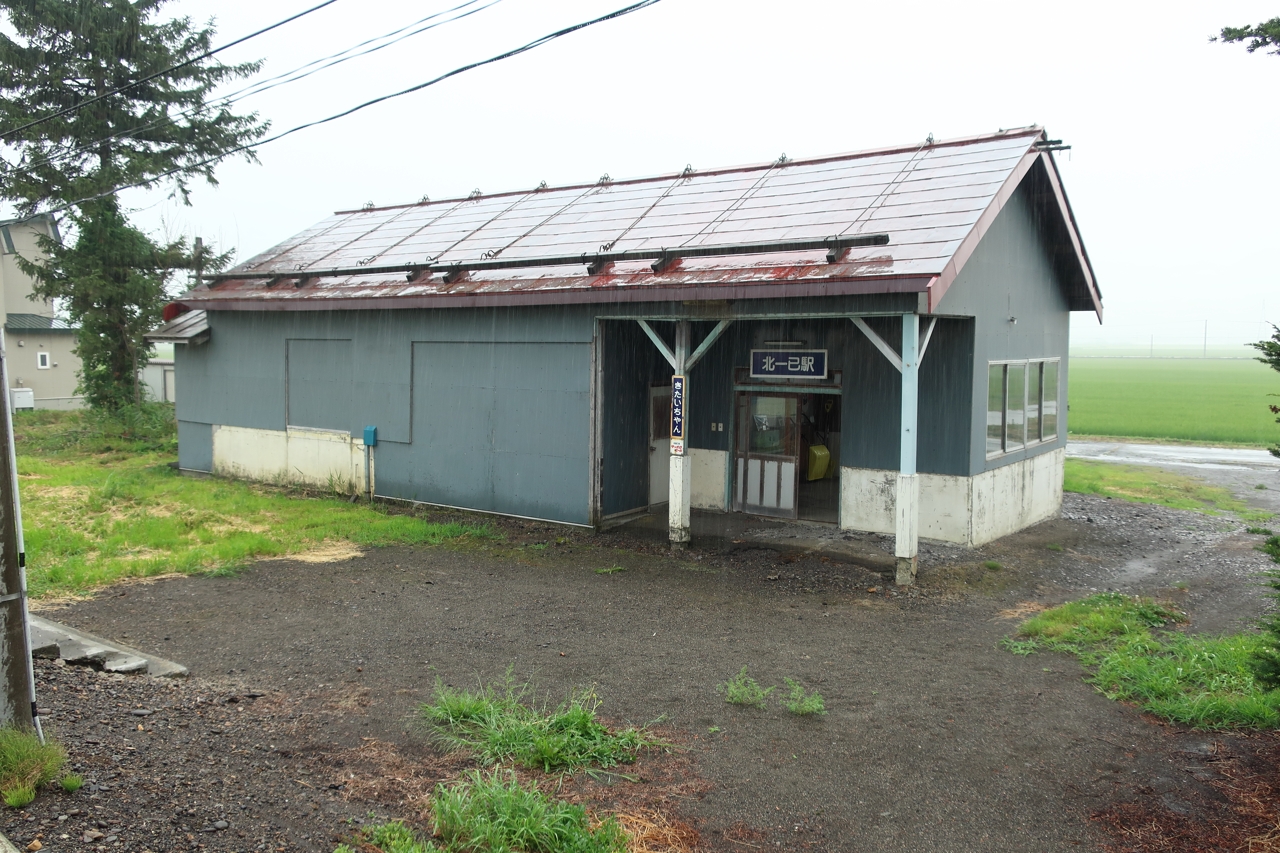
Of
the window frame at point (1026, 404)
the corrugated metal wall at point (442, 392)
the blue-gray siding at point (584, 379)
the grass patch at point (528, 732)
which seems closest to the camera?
the grass patch at point (528, 732)

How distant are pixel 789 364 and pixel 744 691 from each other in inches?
279

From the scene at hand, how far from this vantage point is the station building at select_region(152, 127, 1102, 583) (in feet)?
34.9

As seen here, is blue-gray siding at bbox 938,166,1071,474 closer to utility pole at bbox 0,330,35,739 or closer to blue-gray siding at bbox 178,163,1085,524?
blue-gray siding at bbox 178,163,1085,524

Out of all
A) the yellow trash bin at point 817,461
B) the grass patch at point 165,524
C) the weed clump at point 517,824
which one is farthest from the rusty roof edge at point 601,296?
the weed clump at point 517,824

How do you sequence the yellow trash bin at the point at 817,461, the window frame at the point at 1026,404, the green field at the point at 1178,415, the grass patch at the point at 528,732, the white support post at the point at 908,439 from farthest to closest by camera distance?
1. the green field at the point at 1178,415
2. the yellow trash bin at the point at 817,461
3. the window frame at the point at 1026,404
4. the white support post at the point at 908,439
5. the grass patch at the point at 528,732

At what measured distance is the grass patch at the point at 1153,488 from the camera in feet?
52.4

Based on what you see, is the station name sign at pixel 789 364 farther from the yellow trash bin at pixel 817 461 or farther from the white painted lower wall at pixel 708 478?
the yellow trash bin at pixel 817 461

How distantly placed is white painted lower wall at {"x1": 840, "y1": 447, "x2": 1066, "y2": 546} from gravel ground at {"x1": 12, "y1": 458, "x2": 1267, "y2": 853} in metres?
0.50

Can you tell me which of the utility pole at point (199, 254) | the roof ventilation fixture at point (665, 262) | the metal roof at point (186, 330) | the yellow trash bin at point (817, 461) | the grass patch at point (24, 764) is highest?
the utility pole at point (199, 254)

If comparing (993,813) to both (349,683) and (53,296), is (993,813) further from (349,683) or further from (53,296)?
(53,296)

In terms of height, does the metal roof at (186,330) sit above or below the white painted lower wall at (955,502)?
above

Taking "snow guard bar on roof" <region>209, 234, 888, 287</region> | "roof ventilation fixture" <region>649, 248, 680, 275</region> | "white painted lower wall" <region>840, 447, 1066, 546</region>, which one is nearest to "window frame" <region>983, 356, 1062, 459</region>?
"white painted lower wall" <region>840, 447, 1066, 546</region>

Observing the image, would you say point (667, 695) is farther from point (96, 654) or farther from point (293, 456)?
point (293, 456)

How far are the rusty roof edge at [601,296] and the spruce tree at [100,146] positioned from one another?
837 centimetres
